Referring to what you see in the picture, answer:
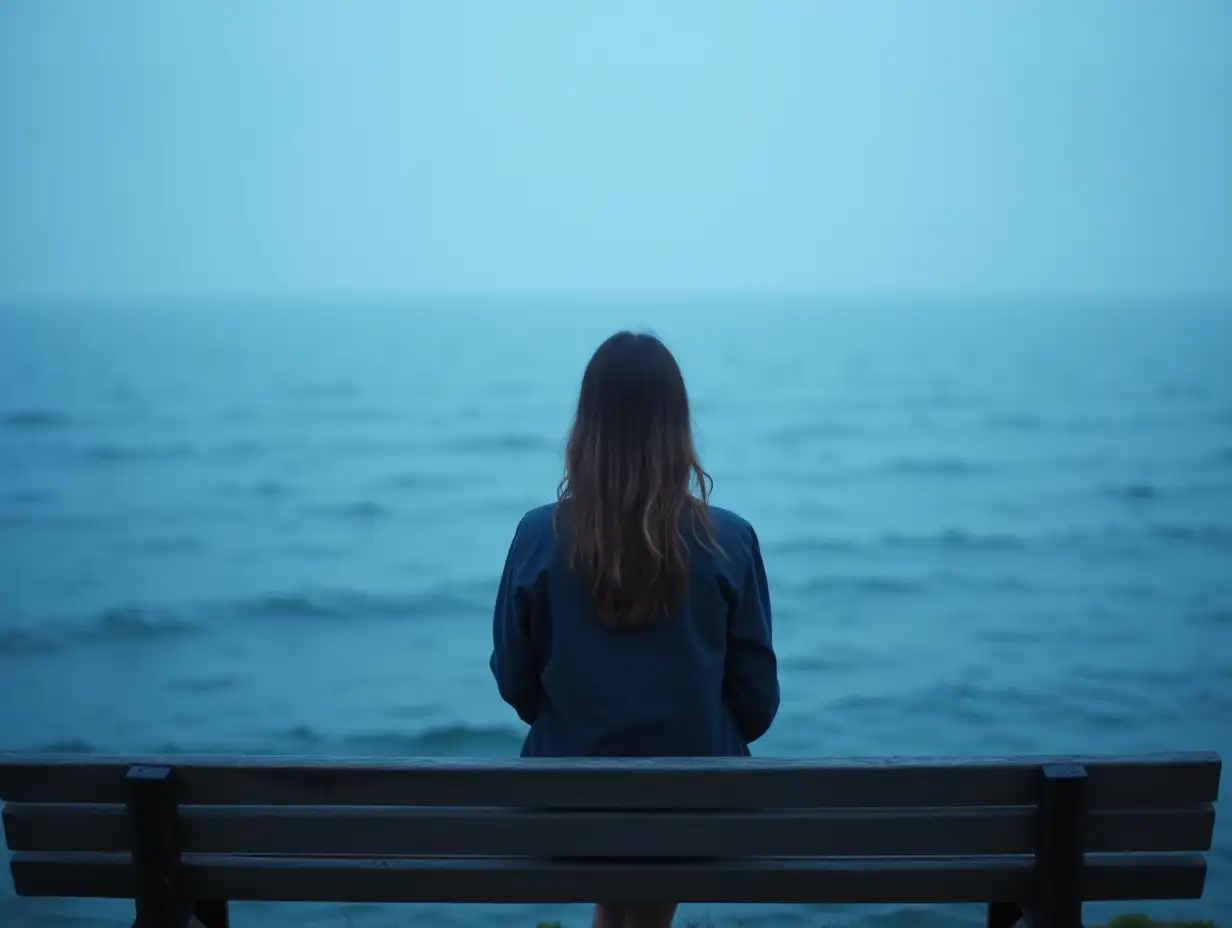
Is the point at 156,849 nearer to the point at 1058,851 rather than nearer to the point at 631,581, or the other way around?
the point at 631,581

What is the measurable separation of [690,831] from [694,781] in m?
0.09

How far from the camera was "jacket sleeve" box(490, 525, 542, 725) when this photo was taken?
204 centimetres

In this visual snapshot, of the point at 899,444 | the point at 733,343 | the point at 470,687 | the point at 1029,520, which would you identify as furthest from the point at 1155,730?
the point at 733,343

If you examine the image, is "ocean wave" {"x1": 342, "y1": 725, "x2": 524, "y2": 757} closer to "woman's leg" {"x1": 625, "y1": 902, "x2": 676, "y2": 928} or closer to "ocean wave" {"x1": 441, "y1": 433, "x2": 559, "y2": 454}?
"woman's leg" {"x1": 625, "y1": 902, "x2": 676, "y2": 928}

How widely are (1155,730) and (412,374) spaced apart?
→ 131 ft

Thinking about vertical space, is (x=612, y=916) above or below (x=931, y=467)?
above

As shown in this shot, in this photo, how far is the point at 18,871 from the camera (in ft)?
6.49

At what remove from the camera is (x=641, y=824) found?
186cm

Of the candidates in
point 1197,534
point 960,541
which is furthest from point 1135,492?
point 960,541

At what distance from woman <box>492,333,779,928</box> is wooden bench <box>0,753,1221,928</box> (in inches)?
8.0

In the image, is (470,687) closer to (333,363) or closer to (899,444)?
(899,444)

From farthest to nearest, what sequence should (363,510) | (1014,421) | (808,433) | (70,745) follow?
(808,433)
(1014,421)
(363,510)
(70,745)

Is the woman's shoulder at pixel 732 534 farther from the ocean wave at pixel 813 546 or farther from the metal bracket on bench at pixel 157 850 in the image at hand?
the ocean wave at pixel 813 546

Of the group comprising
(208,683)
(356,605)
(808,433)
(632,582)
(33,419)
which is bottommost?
(356,605)
